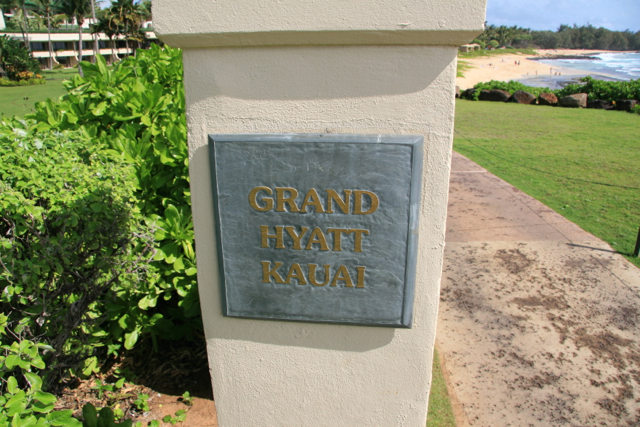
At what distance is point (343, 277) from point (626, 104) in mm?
20641

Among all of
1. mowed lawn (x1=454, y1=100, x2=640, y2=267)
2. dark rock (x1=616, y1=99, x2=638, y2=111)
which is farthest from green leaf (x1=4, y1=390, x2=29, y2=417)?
dark rock (x1=616, y1=99, x2=638, y2=111)

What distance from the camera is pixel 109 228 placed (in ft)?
9.23

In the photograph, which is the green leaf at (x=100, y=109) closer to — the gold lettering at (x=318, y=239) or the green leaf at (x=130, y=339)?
the green leaf at (x=130, y=339)

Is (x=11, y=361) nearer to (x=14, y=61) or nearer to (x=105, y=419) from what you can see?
(x=105, y=419)

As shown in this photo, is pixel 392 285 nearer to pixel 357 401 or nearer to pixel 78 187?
pixel 357 401

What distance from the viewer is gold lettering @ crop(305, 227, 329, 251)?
2305 mm

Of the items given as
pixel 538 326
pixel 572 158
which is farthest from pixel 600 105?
pixel 538 326

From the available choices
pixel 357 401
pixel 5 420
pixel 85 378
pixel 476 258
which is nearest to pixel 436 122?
pixel 357 401

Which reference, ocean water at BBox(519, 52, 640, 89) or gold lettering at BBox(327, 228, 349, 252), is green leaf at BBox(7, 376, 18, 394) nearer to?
gold lettering at BBox(327, 228, 349, 252)

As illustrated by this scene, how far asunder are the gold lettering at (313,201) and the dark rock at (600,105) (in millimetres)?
21008

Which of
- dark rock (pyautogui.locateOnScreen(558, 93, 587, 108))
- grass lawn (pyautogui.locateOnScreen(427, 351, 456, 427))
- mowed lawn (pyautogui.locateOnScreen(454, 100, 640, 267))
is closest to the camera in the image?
grass lawn (pyautogui.locateOnScreen(427, 351, 456, 427))

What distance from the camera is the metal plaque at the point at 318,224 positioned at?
2.20 meters

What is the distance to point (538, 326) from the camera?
423 centimetres

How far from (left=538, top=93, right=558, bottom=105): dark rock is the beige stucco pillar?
21.2 m
